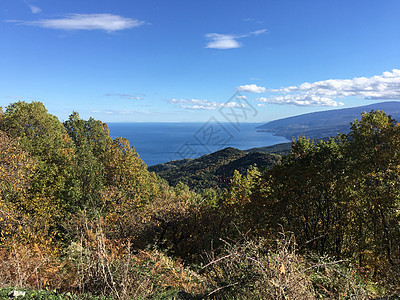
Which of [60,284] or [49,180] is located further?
[49,180]

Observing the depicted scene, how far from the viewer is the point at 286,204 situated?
474 inches

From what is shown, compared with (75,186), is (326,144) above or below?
above

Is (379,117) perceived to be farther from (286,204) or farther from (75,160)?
(75,160)

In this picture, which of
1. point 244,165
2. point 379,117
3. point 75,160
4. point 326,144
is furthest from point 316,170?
point 244,165

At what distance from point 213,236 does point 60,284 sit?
22.3 ft

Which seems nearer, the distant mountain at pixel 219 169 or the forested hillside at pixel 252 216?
the forested hillside at pixel 252 216

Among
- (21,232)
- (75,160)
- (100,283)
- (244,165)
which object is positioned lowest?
(244,165)

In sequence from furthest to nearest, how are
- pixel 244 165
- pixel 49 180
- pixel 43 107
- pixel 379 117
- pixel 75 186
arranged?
pixel 244 165 < pixel 43 107 < pixel 75 186 < pixel 49 180 < pixel 379 117

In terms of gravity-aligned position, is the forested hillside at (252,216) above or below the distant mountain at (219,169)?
above

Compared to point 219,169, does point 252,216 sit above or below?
above

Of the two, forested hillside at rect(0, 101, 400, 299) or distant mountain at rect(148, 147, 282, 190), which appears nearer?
forested hillside at rect(0, 101, 400, 299)

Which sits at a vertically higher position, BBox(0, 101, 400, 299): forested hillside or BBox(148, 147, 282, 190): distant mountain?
BBox(0, 101, 400, 299): forested hillside

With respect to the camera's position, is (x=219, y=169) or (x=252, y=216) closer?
(x=252, y=216)

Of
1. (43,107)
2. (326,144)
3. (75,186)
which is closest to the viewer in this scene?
(326,144)
